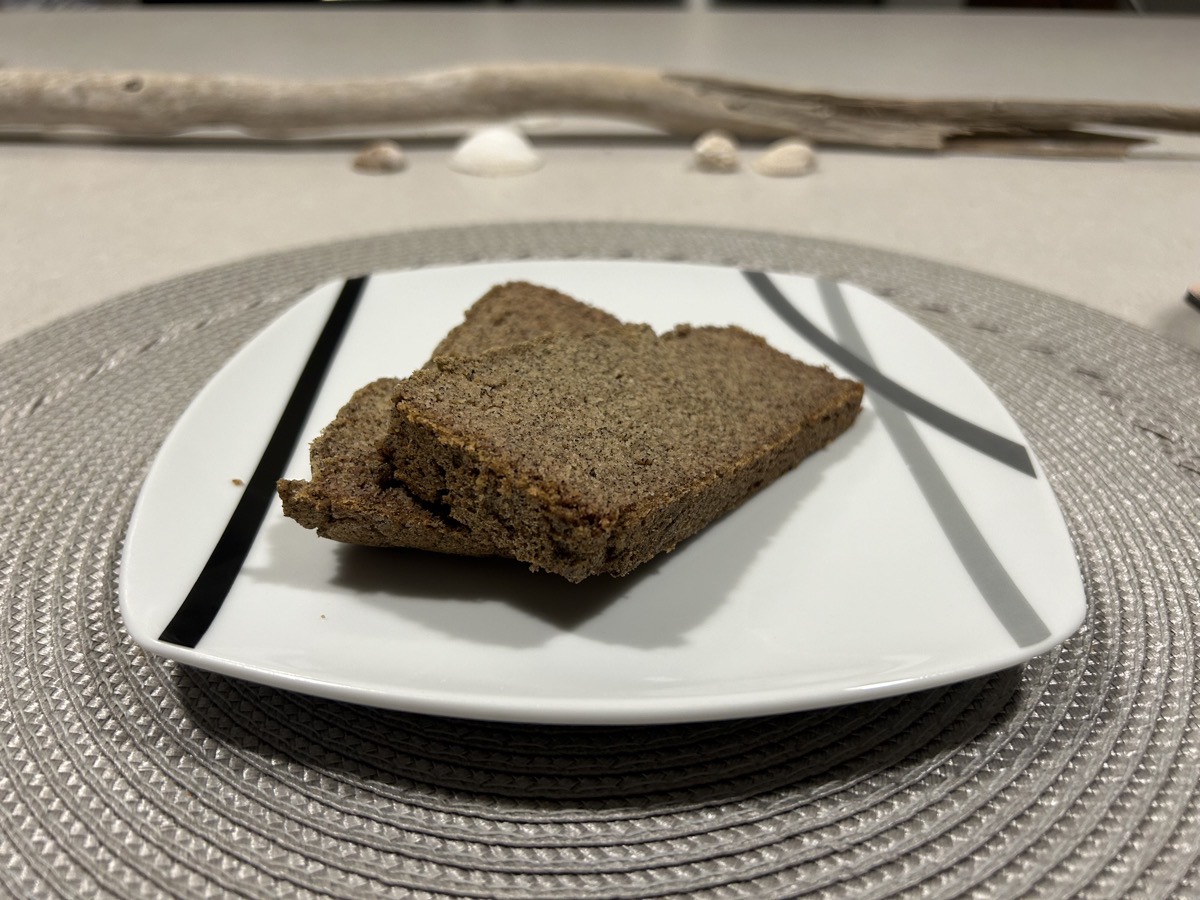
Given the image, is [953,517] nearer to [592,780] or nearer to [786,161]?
[592,780]

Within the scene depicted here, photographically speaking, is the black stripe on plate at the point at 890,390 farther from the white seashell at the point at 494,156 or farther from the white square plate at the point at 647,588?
the white seashell at the point at 494,156

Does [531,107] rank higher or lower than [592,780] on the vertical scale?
higher

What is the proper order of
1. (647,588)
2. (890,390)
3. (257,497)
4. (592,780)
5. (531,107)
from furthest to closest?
(531,107) → (890,390) → (257,497) → (647,588) → (592,780)

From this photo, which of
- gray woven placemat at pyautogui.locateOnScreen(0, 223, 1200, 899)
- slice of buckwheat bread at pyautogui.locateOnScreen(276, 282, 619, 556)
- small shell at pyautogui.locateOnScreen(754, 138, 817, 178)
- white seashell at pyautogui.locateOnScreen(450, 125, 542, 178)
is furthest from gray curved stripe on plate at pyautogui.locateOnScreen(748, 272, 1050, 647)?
white seashell at pyautogui.locateOnScreen(450, 125, 542, 178)

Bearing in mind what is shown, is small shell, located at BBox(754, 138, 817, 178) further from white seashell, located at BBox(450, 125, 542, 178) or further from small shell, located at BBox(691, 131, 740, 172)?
white seashell, located at BBox(450, 125, 542, 178)

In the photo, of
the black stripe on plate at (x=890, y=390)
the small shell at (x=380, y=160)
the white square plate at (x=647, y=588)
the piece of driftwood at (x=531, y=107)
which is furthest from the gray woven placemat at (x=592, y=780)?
the piece of driftwood at (x=531, y=107)

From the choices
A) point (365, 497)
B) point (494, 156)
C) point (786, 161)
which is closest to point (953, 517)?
point (365, 497)
